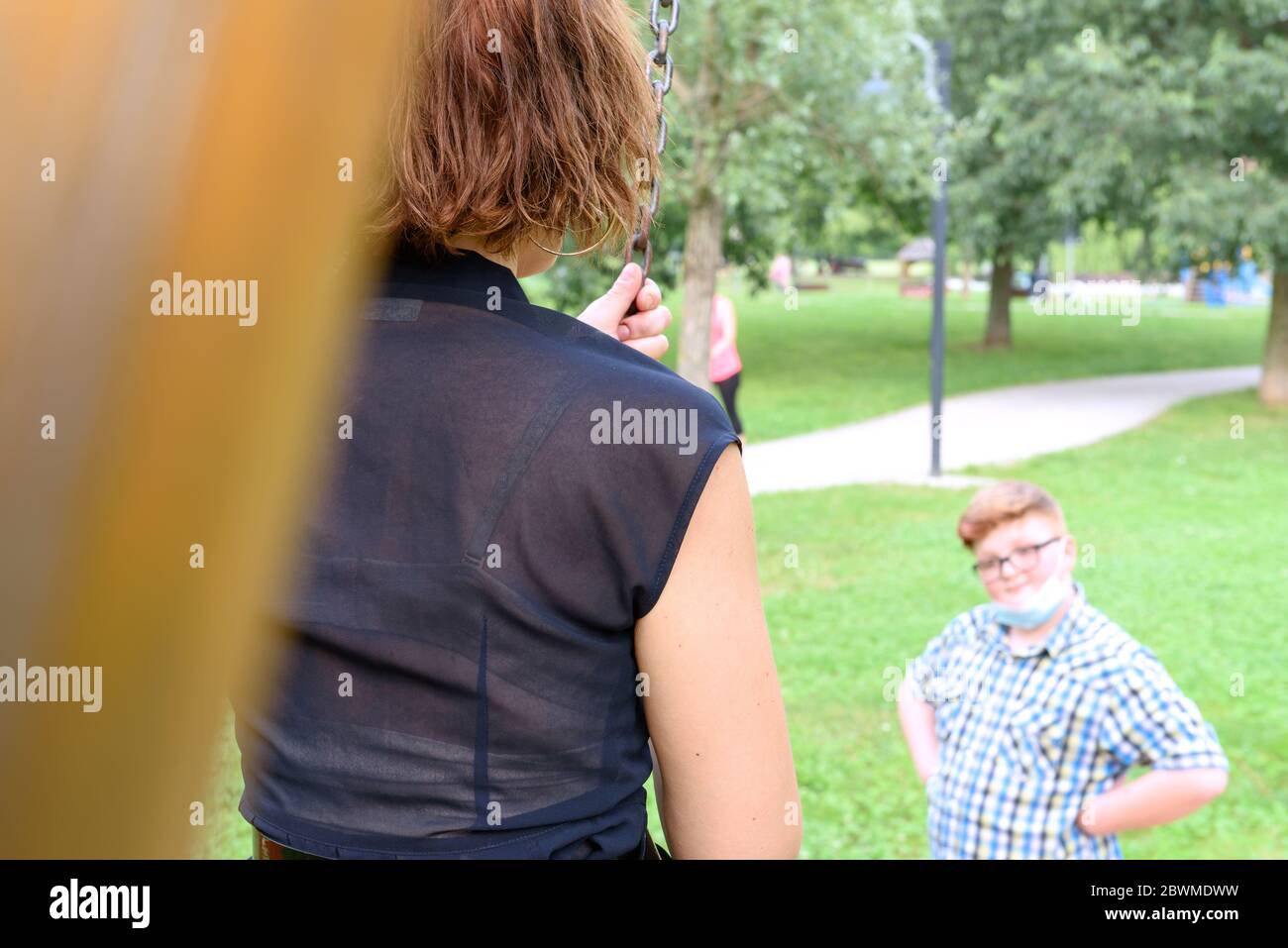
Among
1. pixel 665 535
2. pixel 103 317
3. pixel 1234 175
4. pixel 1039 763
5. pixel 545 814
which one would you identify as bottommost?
pixel 1039 763

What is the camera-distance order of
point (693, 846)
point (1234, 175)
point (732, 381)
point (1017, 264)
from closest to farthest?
point (693, 846) → point (732, 381) → point (1234, 175) → point (1017, 264)

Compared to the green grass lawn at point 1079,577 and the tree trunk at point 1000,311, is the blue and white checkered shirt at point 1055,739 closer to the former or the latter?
the green grass lawn at point 1079,577

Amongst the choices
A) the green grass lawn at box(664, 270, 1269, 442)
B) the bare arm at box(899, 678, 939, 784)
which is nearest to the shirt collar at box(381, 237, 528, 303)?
the bare arm at box(899, 678, 939, 784)

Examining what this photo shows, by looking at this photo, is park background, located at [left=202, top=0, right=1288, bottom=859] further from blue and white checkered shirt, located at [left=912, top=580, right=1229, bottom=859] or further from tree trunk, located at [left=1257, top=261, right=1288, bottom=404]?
blue and white checkered shirt, located at [left=912, top=580, right=1229, bottom=859]

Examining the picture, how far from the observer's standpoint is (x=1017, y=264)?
26766mm

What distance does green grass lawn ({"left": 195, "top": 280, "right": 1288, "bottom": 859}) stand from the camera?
16.6 ft

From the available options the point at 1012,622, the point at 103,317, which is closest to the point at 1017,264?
the point at 1012,622

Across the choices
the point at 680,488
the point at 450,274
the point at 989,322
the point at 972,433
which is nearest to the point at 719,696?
the point at 680,488

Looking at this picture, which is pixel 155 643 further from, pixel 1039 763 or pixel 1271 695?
pixel 1271 695

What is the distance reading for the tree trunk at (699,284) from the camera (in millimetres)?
A: 15062

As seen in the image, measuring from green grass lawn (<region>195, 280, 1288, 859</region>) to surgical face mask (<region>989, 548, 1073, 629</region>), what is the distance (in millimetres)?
1661

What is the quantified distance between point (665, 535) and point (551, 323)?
9.2 inches

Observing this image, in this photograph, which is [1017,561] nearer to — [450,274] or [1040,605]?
[1040,605]

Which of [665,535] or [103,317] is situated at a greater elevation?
[103,317]
